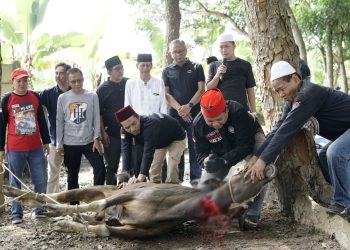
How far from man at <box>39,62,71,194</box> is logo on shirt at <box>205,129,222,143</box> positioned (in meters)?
2.30

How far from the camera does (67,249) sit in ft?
14.6

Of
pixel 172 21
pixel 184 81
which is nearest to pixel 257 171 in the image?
pixel 184 81

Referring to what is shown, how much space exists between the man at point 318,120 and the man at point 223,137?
0.39 m

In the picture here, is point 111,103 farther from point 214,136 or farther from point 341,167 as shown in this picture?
point 341,167

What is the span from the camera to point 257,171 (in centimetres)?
406

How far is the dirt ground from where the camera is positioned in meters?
4.06

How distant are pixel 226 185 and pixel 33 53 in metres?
11.9

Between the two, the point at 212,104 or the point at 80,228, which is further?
the point at 80,228

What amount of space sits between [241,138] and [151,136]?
3.61 ft

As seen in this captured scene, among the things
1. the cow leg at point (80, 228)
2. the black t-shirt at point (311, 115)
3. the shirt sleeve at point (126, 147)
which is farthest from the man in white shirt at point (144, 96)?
the black t-shirt at point (311, 115)

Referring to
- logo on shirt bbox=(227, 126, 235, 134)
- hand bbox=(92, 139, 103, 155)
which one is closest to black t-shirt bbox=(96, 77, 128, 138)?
hand bbox=(92, 139, 103, 155)

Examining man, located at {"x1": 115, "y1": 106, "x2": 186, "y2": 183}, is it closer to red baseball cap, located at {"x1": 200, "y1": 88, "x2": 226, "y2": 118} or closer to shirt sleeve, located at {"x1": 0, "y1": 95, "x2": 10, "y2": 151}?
red baseball cap, located at {"x1": 200, "y1": 88, "x2": 226, "y2": 118}

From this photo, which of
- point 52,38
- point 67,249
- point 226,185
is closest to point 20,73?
point 67,249

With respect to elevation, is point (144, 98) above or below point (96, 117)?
above
